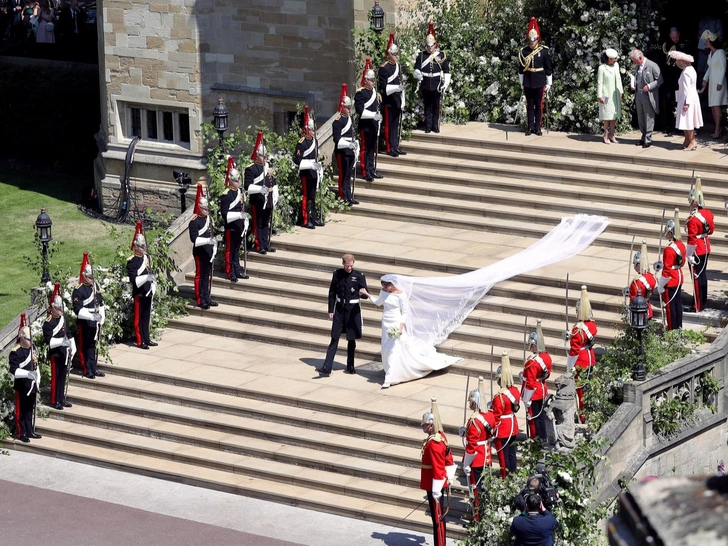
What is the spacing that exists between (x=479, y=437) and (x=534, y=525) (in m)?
1.89

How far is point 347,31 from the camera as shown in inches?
952

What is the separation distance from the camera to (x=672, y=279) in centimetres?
1564

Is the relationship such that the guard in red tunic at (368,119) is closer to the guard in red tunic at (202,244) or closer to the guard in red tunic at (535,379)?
the guard in red tunic at (202,244)

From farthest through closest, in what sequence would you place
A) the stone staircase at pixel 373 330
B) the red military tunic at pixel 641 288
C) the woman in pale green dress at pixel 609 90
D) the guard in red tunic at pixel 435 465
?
the woman in pale green dress at pixel 609 90
the stone staircase at pixel 373 330
the red military tunic at pixel 641 288
the guard in red tunic at pixel 435 465

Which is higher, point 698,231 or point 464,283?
point 698,231

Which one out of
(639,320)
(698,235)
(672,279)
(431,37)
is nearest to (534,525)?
(639,320)

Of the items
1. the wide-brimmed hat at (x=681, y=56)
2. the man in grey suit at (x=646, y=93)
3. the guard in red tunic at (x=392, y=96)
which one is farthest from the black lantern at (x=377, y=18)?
the wide-brimmed hat at (x=681, y=56)

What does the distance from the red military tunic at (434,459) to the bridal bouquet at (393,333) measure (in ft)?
10.3

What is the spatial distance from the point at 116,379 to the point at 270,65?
946 cm

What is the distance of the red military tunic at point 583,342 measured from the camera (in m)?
14.7

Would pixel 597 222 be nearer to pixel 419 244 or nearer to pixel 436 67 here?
pixel 419 244

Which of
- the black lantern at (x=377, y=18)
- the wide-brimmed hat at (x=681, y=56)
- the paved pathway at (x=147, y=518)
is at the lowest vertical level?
the paved pathway at (x=147, y=518)

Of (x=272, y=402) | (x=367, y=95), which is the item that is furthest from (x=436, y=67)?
(x=272, y=402)

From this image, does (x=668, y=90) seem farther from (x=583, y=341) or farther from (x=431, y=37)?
(x=583, y=341)
